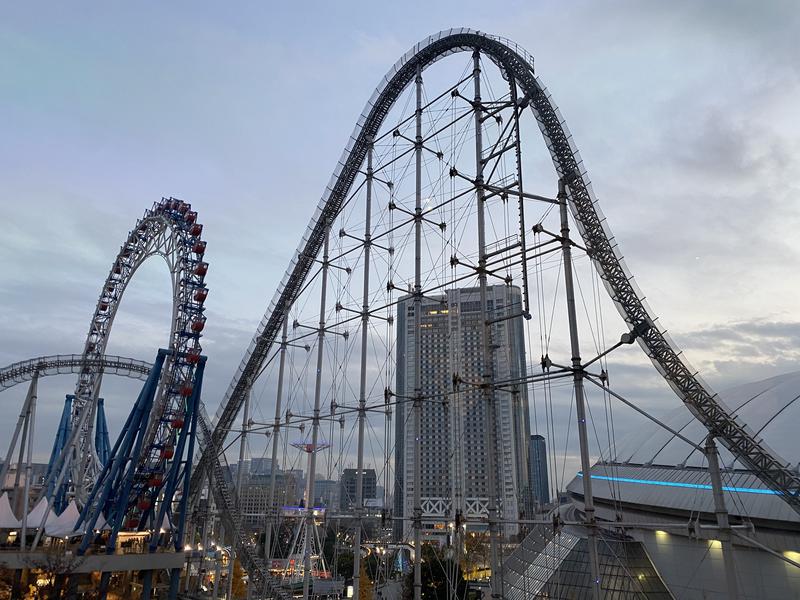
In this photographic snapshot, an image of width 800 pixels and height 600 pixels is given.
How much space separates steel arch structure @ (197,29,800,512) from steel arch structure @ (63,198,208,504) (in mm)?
3143

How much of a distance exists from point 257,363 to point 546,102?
62.7 ft

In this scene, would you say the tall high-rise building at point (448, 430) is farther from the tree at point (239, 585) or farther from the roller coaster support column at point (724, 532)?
the roller coaster support column at point (724, 532)

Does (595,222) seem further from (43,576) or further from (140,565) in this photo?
(43,576)

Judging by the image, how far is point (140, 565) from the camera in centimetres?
2380

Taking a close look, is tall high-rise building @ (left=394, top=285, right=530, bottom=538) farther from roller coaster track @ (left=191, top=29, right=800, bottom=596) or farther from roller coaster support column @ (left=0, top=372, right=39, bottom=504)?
roller coaster support column @ (left=0, top=372, right=39, bottom=504)

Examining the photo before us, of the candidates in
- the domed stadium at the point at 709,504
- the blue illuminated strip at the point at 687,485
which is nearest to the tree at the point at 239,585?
the domed stadium at the point at 709,504

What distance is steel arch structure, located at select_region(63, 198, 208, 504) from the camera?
27.2 meters

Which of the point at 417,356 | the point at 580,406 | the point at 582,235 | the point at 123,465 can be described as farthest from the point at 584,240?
the point at 123,465

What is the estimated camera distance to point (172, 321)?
28.8 m

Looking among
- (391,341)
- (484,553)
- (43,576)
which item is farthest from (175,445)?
(484,553)

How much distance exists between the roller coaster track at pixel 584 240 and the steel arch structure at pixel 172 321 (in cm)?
317

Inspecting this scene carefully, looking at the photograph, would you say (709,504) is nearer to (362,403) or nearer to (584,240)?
(584,240)

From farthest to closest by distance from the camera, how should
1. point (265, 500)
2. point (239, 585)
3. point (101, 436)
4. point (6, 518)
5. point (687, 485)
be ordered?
1. point (265, 500)
2. point (101, 436)
3. point (239, 585)
4. point (6, 518)
5. point (687, 485)

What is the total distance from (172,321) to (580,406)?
22823 mm
